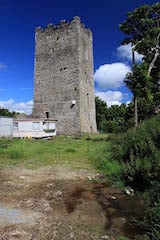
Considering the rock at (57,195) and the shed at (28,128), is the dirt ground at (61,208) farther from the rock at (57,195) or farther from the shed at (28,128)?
the shed at (28,128)

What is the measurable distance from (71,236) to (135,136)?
4360 mm

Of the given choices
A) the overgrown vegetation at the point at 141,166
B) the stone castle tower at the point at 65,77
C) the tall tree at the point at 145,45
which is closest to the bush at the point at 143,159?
the overgrown vegetation at the point at 141,166

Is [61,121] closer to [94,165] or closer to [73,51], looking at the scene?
[73,51]

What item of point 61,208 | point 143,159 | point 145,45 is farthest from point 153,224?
point 145,45

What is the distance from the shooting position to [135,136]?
7383mm

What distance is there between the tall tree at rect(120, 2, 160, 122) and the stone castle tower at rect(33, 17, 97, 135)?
297 inches

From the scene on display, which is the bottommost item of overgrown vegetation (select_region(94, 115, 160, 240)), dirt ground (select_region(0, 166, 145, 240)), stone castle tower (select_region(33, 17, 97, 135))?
dirt ground (select_region(0, 166, 145, 240))

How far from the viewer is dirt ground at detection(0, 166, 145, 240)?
3726 mm

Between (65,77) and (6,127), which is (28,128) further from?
(65,77)

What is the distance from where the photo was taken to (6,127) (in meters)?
19.5

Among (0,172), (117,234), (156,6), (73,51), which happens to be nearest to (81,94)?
(73,51)

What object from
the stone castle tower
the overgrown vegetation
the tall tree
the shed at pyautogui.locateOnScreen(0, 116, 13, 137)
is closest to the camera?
the overgrown vegetation

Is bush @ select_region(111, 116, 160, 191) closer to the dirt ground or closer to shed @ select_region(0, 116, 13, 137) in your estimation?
the dirt ground

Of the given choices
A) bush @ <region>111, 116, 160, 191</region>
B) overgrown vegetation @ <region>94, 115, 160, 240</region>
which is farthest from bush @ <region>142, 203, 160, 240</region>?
bush @ <region>111, 116, 160, 191</region>
